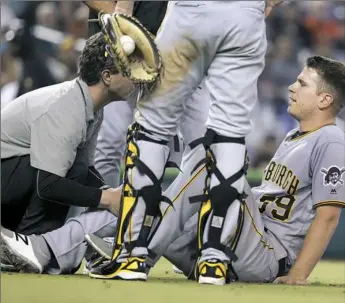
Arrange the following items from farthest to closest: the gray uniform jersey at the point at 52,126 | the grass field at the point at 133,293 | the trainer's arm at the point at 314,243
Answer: the gray uniform jersey at the point at 52,126, the trainer's arm at the point at 314,243, the grass field at the point at 133,293

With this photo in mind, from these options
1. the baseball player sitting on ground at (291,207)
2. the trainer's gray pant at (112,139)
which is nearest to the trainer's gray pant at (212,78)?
the baseball player sitting on ground at (291,207)

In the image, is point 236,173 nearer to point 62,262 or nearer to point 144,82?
point 144,82

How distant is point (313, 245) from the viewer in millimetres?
3773

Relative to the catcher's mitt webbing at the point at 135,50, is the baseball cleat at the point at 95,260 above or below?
below

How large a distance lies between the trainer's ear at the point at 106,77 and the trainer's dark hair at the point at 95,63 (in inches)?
0.5

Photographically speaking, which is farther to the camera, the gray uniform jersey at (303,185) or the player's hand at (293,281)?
the gray uniform jersey at (303,185)

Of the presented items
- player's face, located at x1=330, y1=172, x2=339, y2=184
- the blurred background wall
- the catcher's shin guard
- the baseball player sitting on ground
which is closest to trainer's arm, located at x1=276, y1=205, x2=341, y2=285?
the baseball player sitting on ground

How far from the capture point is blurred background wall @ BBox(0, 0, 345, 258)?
8672 millimetres

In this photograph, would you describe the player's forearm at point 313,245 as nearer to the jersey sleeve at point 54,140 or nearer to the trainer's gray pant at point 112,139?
the jersey sleeve at point 54,140

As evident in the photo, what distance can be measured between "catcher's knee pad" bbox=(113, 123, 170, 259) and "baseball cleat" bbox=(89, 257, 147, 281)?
0.05 metres

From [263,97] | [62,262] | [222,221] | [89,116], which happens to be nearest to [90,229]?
[62,262]

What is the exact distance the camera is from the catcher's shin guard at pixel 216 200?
3.44 meters

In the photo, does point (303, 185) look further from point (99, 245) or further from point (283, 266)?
point (99, 245)

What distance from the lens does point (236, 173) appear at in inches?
136
